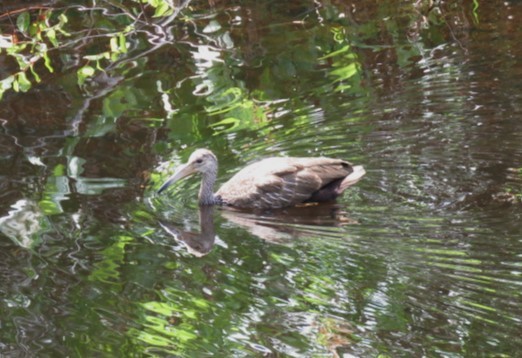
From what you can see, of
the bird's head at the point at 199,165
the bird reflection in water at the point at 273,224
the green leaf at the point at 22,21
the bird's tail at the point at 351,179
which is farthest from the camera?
the bird's head at the point at 199,165

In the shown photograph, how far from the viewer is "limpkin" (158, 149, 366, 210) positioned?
441 inches

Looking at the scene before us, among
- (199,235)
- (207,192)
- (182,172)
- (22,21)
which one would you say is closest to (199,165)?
(182,172)

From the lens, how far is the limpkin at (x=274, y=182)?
11.2 m

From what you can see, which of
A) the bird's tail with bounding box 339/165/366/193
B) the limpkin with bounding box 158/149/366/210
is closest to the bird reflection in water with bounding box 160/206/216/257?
the limpkin with bounding box 158/149/366/210

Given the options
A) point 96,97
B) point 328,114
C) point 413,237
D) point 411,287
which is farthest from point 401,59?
point 411,287

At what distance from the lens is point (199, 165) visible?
11539mm

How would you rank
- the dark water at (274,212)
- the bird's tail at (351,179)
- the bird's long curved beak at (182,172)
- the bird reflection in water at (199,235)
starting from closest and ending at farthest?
the dark water at (274,212), the bird reflection in water at (199,235), the bird's tail at (351,179), the bird's long curved beak at (182,172)

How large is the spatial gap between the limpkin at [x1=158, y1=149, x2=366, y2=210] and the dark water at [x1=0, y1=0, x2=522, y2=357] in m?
0.16

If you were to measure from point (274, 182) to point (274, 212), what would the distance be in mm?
266

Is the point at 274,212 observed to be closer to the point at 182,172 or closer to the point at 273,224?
the point at 273,224

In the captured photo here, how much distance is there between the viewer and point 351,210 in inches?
425

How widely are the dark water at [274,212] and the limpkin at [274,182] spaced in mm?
157

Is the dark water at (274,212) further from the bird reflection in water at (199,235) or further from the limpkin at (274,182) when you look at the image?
the limpkin at (274,182)

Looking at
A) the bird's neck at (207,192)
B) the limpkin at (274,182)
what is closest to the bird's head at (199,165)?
the limpkin at (274,182)
